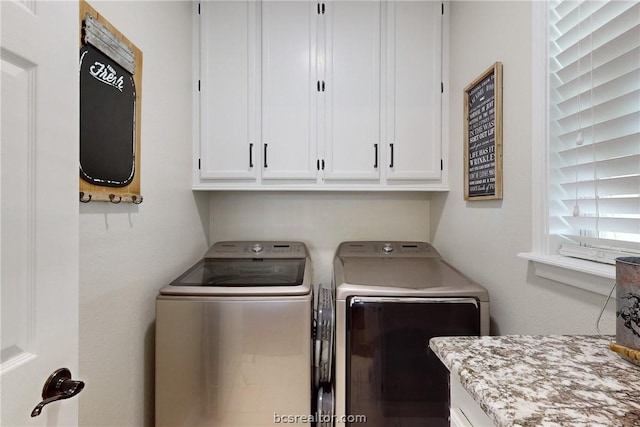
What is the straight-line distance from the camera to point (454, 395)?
71 cm

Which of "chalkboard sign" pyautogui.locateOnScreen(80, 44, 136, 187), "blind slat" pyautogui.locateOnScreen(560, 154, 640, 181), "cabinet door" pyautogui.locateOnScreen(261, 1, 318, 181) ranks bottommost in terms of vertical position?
"blind slat" pyautogui.locateOnScreen(560, 154, 640, 181)

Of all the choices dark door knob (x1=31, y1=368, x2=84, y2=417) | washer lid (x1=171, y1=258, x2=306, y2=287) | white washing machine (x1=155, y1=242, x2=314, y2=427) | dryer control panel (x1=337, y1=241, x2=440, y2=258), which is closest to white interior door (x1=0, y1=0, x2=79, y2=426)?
dark door knob (x1=31, y1=368, x2=84, y2=417)

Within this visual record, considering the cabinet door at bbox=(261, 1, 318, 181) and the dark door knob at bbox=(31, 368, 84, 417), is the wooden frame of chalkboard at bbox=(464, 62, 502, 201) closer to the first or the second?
the cabinet door at bbox=(261, 1, 318, 181)

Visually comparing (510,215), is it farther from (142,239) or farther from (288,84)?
(142,239)

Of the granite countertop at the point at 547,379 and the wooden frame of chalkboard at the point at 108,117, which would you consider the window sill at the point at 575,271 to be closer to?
the granite countertop at the point at 547,379

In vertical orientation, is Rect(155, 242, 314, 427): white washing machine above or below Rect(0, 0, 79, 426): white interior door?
below

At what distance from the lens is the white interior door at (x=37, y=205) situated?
50cm

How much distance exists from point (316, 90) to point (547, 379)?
168cm

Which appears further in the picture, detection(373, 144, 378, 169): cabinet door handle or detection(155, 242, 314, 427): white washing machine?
detection(373, 144, 378, 169): cabinet door handle

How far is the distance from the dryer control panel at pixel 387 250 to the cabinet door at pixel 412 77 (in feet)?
1.51

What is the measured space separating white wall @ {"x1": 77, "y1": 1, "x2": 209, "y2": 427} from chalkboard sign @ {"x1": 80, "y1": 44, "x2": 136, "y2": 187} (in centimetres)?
11

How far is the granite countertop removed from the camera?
0.47 metres

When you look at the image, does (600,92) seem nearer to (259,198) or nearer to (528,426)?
(528,426)

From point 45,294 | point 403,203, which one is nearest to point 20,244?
point 45,294
